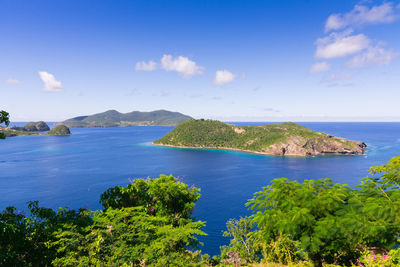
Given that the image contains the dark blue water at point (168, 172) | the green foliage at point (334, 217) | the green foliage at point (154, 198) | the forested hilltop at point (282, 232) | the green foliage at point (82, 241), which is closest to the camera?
the green foliage at point (334, 217)

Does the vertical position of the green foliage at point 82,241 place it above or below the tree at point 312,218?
below

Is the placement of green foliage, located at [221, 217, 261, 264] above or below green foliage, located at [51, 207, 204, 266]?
below

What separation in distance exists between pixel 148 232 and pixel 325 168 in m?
126

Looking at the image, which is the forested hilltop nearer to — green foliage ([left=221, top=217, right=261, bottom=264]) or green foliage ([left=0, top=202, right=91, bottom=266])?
green foliage ([left=0, top=202, right=91, bottom=266])

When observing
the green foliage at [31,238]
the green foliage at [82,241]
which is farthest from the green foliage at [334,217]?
the green foliage at [31,238]

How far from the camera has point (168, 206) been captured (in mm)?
29109

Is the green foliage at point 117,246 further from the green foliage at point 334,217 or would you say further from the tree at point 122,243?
the green foliage at point 334,217

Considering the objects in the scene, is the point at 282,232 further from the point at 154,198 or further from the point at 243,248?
the point at 243,248

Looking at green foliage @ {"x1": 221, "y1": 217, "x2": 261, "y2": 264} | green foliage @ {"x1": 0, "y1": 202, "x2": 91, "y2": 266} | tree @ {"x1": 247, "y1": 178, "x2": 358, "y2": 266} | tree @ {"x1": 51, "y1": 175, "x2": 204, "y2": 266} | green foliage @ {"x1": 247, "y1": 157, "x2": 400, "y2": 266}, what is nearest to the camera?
green foliage @ {"x1": 247, "y1": 157, "x2": 400, "y2": 266}

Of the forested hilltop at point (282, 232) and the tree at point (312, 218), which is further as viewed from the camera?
the tree at point (312, 218)

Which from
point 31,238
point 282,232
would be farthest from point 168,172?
point 282,232

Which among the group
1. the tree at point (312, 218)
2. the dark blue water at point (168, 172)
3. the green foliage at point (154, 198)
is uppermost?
the tree at point (312, 218)

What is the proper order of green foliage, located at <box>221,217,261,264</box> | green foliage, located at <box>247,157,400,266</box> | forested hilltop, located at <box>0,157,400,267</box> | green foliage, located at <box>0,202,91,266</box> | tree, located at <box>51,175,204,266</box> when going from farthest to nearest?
1. green foliage, located at <box>221,217,261,264</box>
2. green foliage, located at <box>0,202,91,266</box>
3. tree, located at <box>51,175,204,266</box>
4. forested hilltop, located at <box>0,157,400,267</box>
5. green foliage, located at <box>247,157,400,266</box>

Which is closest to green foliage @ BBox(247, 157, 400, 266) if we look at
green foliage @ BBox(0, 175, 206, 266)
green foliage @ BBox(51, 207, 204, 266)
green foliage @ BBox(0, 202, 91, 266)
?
green foliage @ BBox(51, 207, 204, 266)
